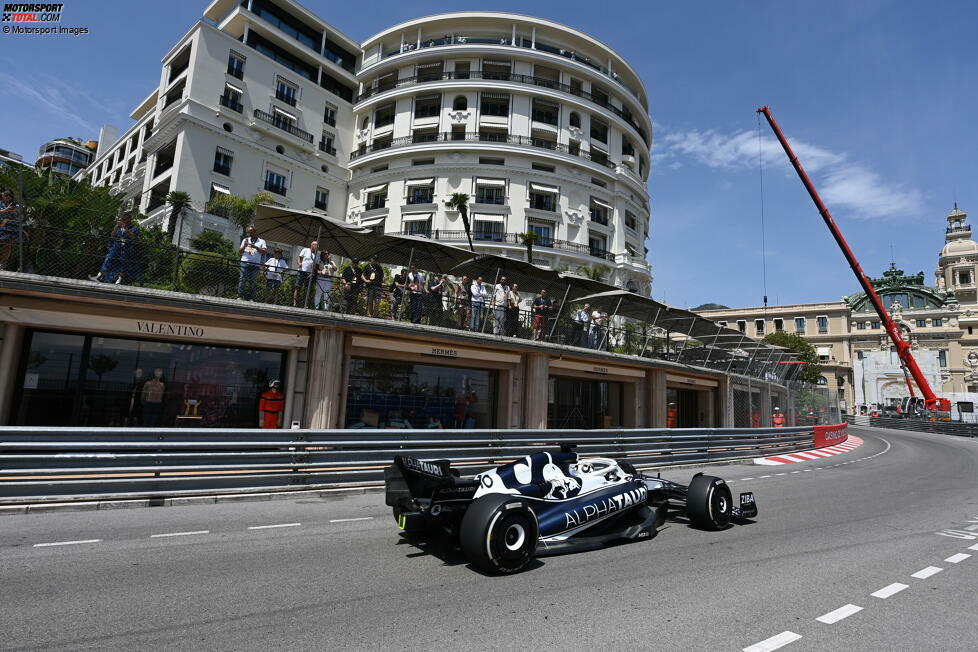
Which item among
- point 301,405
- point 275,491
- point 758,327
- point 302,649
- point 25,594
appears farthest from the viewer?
point 758,327

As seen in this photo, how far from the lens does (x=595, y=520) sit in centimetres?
591

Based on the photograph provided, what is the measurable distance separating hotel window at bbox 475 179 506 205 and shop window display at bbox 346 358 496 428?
32.8 m

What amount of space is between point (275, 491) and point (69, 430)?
9.74ft

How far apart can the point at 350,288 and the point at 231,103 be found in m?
37.6

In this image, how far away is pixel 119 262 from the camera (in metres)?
9.89

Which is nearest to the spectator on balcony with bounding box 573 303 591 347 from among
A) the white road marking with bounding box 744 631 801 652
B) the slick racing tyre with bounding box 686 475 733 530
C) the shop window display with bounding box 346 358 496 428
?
the shop window display with bounding box 346 358 496 428

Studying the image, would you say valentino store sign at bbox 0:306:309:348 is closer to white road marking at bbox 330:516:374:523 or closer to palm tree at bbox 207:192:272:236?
white road marking at bbox 330:516:374:523

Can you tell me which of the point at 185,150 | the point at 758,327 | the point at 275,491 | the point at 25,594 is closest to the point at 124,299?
the point at 275,491

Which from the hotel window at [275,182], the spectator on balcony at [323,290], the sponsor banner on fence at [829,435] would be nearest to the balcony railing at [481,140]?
the hotel window at [275,182]

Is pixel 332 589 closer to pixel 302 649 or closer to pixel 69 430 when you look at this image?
pixel 302 649

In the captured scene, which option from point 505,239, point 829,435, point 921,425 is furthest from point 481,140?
point 921,425

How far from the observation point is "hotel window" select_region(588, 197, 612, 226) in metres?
48.3

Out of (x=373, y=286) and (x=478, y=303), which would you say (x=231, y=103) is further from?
(x=478, y=303)

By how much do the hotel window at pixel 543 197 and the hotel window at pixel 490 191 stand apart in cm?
270
